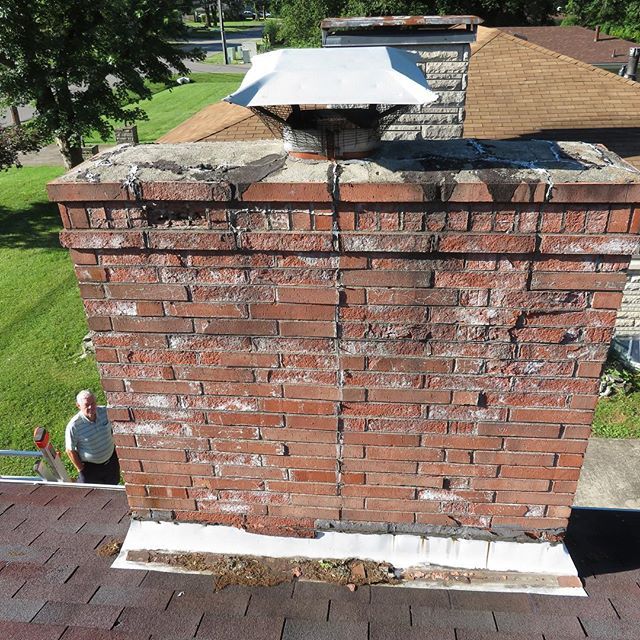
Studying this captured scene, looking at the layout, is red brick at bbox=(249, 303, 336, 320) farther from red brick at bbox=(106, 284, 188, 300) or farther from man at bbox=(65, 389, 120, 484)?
man at bbox=(65, 389, 120, 484)

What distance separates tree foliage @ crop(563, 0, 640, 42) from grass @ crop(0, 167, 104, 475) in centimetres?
3444

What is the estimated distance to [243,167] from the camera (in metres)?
1.91

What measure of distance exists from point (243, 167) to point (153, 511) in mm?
1496

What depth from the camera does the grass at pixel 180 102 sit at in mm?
26031

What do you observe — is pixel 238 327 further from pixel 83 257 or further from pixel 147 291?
pixel 83 257

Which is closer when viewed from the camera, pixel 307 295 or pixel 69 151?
pixel 307 295

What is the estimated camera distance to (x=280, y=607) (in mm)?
2188

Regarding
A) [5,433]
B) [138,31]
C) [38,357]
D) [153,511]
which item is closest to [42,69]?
[138,31]

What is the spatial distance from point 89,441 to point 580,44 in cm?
2366

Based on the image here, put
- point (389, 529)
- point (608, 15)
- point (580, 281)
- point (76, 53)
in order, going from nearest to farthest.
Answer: point (580, 281) < point (389, 529) < point (76, 53) < point (608, 15)

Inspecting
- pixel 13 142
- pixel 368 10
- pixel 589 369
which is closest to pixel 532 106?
pixel 589 369

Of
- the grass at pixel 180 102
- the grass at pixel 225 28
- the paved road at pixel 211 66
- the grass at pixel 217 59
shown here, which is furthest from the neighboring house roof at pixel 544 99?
the grass at pixel 225 28

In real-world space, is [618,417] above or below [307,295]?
below

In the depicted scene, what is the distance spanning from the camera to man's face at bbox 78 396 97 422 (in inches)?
217
